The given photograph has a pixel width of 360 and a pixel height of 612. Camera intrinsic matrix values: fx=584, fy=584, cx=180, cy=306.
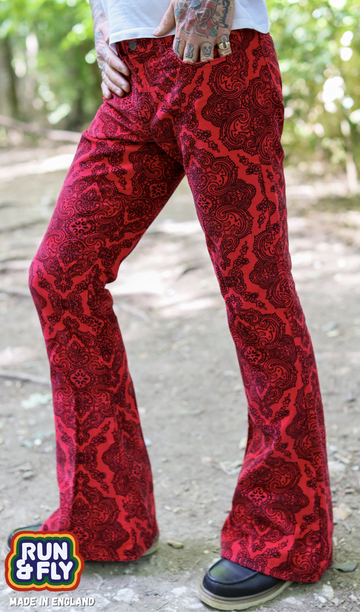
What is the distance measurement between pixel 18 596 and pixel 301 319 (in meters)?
0.96

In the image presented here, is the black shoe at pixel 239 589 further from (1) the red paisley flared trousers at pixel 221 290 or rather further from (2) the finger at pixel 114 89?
(2) the finger at pixel 114 89

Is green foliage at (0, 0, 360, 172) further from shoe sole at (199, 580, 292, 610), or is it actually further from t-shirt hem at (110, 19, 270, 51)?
shoe sole at (199, 580, 292, 610)

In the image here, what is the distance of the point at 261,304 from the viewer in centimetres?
122

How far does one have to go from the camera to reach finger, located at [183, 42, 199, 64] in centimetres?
107

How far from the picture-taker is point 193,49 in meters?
1.08

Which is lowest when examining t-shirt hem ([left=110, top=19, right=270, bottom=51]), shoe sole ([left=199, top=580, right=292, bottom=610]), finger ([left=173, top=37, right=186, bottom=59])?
shoe sole ([left=199, top=580, right=292, bottom=610])

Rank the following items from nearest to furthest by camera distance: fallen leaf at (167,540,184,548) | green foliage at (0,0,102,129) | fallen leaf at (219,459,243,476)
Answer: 1. fallen leaf at (167,540,184,548)
2. fallen leaf at (219,459,243,476)
3. green foliage at (0,0,102,129)

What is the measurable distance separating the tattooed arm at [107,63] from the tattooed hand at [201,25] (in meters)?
0.16

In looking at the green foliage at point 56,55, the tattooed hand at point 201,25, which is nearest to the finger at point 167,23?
the tattooed hand at point 201,25

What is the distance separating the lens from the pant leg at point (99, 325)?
123cm

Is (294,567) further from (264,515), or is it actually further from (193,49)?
(193,49)

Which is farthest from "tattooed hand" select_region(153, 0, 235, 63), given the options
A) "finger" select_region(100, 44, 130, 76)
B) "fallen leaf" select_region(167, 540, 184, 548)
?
"fallen leaf" select_region(167, 540, 184, 548)

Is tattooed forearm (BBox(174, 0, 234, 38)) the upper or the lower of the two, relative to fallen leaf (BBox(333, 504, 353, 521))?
upper

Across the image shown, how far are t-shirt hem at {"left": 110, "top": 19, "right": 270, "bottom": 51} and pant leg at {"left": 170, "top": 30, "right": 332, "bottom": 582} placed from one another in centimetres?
1
